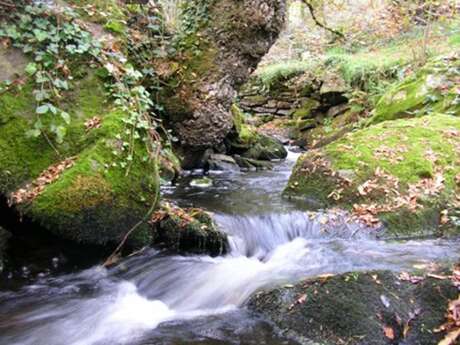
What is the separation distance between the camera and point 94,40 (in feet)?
16.7

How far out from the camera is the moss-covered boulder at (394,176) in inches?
204

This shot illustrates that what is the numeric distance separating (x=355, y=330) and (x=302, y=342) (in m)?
0.36

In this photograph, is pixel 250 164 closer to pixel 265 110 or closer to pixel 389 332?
pixel 265 110

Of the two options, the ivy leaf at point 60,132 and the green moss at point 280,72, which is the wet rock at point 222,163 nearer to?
the ivy leaf at point 60,132

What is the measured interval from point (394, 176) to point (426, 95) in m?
3.32

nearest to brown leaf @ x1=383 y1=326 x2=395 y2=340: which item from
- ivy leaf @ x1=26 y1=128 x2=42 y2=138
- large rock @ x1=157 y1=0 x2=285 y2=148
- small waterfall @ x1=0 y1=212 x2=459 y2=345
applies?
small waterfall @ x1=0 y1=212 x2=459 y2=345

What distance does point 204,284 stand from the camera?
14.2ft

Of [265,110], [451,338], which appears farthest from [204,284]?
[265,110]

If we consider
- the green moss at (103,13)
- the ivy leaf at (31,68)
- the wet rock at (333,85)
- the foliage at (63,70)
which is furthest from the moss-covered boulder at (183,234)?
the wet rock at (333,85)

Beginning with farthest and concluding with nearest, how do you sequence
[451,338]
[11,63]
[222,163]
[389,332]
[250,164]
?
[250,164], [222,163], [11,63], [389,332], [451,338]

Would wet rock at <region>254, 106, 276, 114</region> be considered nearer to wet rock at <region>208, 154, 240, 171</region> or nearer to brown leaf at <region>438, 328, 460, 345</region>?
wet rock at <region>208, 154, 240, 171</region>

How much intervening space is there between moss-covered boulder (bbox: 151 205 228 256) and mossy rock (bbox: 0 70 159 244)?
27 centimetres

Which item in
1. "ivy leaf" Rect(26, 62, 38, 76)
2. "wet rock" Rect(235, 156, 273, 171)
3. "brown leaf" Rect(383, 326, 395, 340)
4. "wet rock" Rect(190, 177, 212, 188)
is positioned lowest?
"brown leaf" Rect(383, 326, 395, 340)

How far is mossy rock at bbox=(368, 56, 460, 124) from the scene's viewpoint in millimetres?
7969
